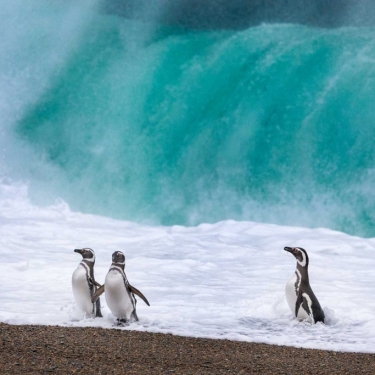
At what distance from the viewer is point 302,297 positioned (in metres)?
6.34

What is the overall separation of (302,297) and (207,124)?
13120 millimetres

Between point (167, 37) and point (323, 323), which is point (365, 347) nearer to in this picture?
point (323, 323)

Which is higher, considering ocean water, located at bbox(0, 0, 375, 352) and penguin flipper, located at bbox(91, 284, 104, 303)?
ocean water, located at bbox(0, 0, 375, 352)

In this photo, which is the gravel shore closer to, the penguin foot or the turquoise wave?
the penguin foot

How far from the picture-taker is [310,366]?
16.3 feet

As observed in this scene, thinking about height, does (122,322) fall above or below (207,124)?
below

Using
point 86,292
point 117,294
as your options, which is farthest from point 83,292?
point 117,294

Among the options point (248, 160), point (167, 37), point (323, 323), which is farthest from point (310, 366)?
point (167, 37)

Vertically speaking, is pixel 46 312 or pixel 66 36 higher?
pixel 66 36

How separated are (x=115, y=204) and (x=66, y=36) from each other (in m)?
5.15

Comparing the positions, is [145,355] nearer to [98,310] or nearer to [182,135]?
[98,310]

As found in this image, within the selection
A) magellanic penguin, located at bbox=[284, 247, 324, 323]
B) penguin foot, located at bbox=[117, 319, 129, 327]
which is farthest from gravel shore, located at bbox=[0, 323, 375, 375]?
magellanic penguin, located at bbox=[284, 247, 324, 323]

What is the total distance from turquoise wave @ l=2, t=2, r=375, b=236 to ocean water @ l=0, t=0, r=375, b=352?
38 mm

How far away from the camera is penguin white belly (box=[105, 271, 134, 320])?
19.4 ft
